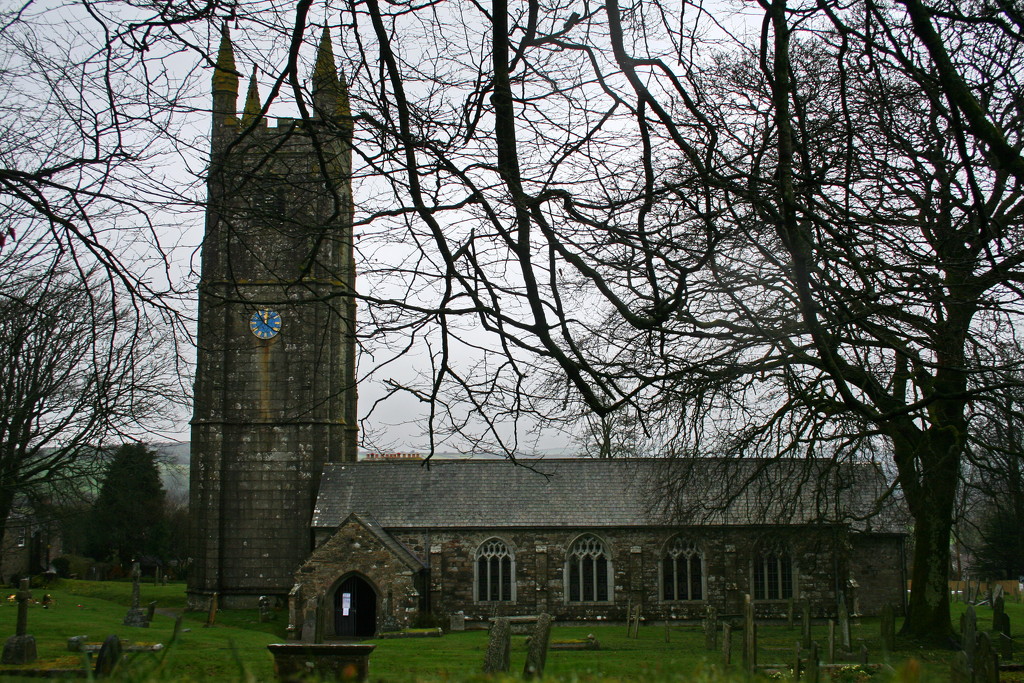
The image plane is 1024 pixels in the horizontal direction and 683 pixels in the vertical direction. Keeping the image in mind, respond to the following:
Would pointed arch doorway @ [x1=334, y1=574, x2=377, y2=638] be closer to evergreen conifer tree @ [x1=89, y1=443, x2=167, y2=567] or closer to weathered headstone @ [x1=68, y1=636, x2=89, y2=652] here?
weathered headstone @ [x1=68, y1=636, x2=89, y2=652]

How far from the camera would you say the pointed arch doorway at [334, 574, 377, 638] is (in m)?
28.6

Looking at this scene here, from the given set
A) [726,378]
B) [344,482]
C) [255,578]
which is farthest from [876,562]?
[726,378]

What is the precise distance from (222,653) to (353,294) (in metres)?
15.5

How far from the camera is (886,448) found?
647 inches

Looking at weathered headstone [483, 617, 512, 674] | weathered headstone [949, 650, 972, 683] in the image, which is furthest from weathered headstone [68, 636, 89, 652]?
weathered headstone [949, 650, 972, 683]

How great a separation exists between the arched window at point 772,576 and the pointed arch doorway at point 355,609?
1240 centimetres

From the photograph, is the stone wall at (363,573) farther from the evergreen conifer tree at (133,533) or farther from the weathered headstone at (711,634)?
the evergreen conifer tree at (133,533)

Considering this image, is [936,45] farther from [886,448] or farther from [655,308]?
[886,448]

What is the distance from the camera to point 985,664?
10711mm

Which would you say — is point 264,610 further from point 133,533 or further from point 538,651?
point 133,533

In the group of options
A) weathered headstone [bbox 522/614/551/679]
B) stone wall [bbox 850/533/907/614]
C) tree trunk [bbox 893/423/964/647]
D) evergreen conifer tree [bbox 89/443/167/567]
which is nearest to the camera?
weathered headstone [bbox 522/614/551/679]

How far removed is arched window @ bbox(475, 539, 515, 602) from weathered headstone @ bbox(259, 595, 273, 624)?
6623 millimetres

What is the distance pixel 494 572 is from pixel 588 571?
Result: 10.1ft

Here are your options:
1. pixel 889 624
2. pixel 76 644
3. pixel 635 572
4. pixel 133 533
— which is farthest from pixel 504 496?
pixel 133 533
